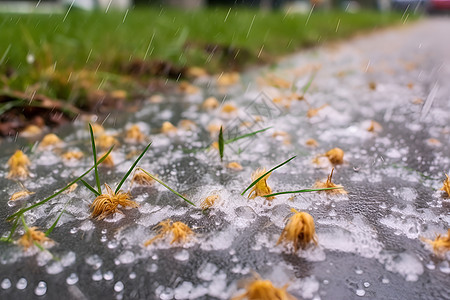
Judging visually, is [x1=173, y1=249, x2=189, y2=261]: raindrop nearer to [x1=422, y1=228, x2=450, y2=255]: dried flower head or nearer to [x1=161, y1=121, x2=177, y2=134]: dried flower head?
[x1=422, y1=228, x2=450, y2=255]: dried flower head

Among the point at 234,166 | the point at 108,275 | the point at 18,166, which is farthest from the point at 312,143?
the point at 18,166

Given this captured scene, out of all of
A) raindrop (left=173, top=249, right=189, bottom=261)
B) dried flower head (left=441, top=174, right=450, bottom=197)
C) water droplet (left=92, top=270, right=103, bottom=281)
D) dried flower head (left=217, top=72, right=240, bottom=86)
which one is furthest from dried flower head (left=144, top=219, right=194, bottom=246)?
dried flower head (left=217, top=72, right=240, bottom=86)

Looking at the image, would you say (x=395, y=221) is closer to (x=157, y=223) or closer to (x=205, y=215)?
(x=205, y=215)

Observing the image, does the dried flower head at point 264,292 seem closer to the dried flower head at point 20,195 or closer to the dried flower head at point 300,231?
the dried flower head at point 300,231

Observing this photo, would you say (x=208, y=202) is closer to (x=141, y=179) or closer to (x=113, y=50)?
(x=141, y=179)

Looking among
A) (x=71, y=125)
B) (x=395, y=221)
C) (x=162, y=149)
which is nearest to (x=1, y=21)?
(x=71, y=125)

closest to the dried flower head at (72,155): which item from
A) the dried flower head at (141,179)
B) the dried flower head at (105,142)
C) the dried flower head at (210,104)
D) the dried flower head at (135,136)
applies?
the dried flower head at (105,142)
